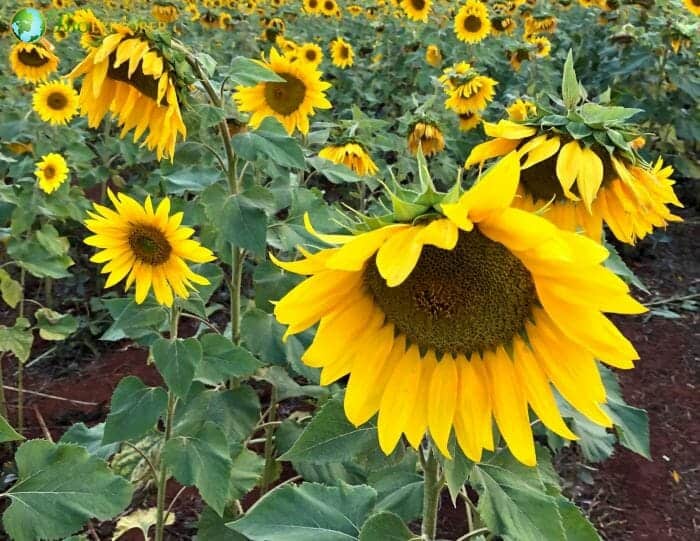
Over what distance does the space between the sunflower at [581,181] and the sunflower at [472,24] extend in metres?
3.47

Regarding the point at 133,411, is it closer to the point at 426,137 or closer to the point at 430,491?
the point at 430,491

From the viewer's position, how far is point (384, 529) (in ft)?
3.02

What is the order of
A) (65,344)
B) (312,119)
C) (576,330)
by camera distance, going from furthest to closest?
(312,119), (65,344), (576,330)

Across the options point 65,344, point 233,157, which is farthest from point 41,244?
point 233,157

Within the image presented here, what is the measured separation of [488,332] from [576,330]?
0.40ft

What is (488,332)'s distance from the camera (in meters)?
0.84

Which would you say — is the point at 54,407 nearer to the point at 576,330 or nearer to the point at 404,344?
the point at 404,344

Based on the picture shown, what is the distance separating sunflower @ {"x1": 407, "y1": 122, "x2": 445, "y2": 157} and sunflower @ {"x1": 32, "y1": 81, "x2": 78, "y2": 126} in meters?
1.49

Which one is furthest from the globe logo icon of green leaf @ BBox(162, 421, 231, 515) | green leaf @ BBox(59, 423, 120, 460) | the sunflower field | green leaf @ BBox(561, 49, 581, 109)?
green leaf @ BBox(561, 49, 581, 109)

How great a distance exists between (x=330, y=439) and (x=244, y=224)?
631mm

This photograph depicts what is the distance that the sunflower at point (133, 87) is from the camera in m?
1.40

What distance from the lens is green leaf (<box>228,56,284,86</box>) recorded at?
1473mm

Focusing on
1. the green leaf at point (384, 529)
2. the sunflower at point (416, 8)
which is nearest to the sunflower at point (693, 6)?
the sunflower at point (416, 8)

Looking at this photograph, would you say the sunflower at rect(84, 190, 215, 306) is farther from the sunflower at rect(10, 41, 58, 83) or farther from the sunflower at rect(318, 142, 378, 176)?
the sunflower at rect(10, 41, 58, 83)
